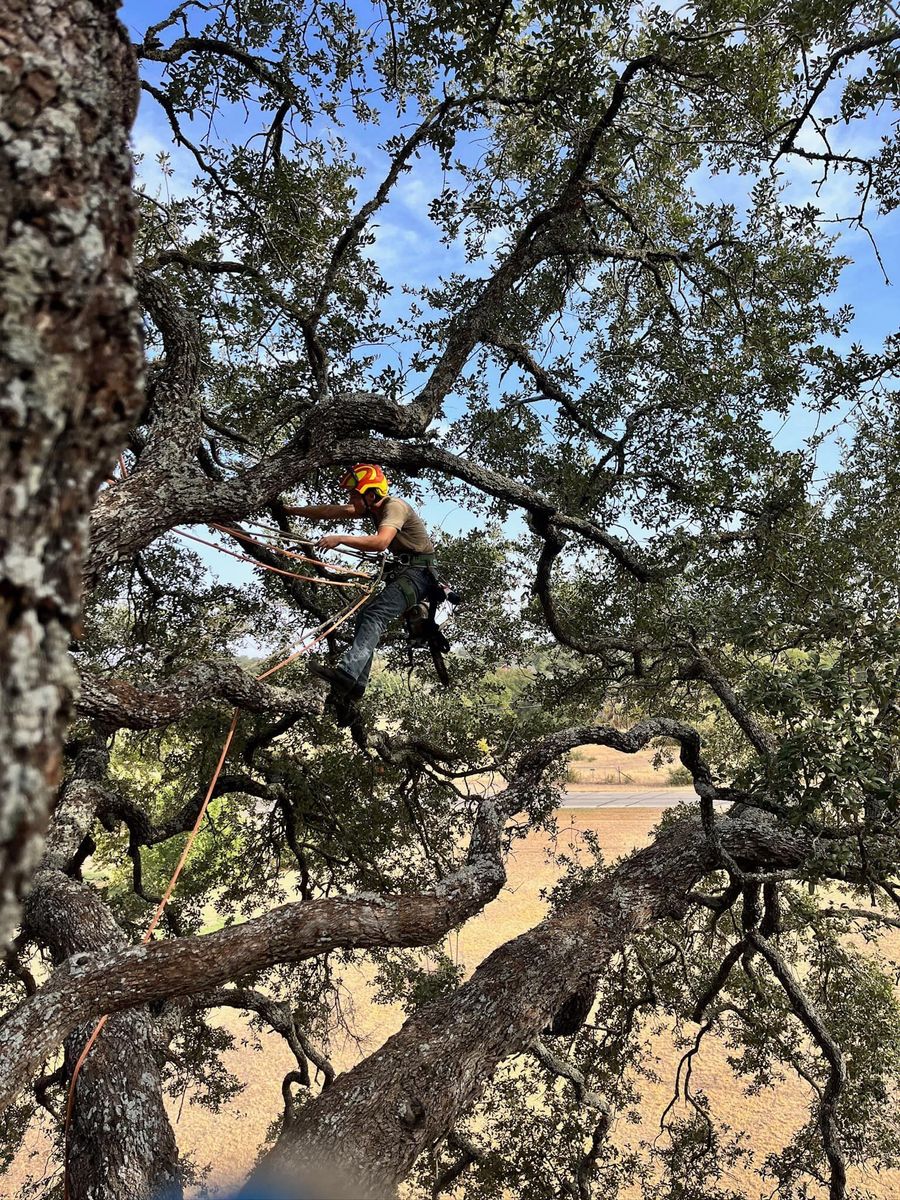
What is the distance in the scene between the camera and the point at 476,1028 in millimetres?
3576

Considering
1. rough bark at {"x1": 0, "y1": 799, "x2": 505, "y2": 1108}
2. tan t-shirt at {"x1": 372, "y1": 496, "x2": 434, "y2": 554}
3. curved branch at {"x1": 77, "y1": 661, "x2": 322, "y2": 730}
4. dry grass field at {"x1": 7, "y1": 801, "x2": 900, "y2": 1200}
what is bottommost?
dry grass field at {"x1": 7, "y1": 801, "x2": 900, "y2": 1200}

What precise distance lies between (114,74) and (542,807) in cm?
626

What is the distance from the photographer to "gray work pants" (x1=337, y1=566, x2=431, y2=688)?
4.36 metres

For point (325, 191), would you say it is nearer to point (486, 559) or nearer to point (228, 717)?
point (486, 559)

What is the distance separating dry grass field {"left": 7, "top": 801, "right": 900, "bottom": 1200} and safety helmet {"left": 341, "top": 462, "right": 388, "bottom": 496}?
239 inches

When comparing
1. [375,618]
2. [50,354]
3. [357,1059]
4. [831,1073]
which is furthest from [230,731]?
[357,1059]

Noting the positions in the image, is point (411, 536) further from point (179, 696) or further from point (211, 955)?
point (211, 955)

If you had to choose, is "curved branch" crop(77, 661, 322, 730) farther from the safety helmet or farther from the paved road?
the paved road

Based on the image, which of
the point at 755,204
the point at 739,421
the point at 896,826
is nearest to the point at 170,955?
the point at 896,826

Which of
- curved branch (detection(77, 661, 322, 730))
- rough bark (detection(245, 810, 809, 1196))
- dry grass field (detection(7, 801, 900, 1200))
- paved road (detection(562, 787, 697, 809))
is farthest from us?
paved road (detection(562, 787, 697, 809))

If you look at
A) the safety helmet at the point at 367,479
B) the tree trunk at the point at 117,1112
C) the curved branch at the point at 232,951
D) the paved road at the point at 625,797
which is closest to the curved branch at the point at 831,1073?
the curved branch at the point at 232,951

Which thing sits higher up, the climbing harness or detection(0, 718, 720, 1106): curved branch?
the climbing harness

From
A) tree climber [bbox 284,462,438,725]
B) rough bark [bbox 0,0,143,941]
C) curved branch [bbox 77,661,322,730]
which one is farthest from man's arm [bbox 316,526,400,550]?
rough bark [bbox 0,0,143,941]

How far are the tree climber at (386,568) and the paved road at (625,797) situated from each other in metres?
27.9
